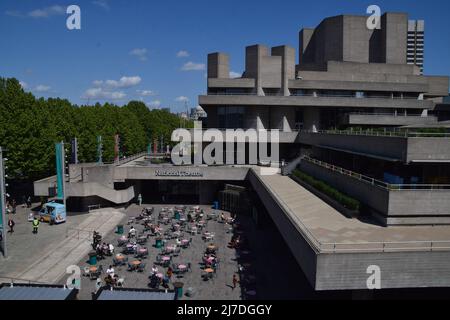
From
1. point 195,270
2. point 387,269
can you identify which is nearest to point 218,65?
point 195,270

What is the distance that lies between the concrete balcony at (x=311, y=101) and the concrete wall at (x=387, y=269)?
1659 inches

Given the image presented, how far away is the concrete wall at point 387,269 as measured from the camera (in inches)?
618

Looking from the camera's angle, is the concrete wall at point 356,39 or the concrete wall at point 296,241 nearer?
the concrete wall at point 296,241

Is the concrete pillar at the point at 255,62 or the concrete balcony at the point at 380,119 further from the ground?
the concrete pillar at the point at 255,62

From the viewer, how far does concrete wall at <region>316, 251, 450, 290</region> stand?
15688 millimetres

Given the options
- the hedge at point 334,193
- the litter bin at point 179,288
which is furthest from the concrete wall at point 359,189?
the litter bin at point 179,288

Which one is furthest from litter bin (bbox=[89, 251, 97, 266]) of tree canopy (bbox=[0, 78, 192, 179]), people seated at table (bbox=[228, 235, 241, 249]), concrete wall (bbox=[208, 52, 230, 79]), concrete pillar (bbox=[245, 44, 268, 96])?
concrete wall (bbox=[208, 52, 230, 79])

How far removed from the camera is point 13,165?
4219 centimetres

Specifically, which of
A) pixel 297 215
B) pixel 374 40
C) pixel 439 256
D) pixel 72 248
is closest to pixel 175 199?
pixel 72 248

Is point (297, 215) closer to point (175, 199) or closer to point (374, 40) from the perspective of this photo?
point (175, 199)

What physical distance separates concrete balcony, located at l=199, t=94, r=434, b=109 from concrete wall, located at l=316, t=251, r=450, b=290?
1659 inches

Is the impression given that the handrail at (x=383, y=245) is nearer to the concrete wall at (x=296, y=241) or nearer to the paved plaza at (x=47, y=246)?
the concrete wall at (x=296, y=241)

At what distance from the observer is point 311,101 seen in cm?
5653

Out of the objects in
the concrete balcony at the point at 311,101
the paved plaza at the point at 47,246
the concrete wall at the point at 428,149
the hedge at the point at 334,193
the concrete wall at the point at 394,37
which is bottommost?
the paved plaza at the point at 47,246
